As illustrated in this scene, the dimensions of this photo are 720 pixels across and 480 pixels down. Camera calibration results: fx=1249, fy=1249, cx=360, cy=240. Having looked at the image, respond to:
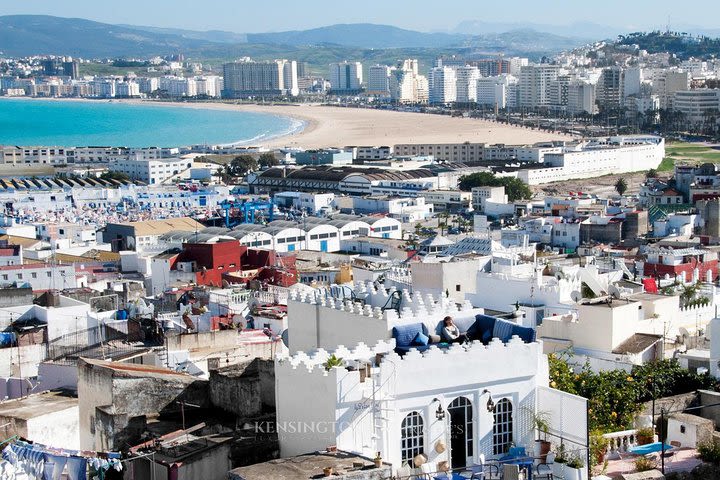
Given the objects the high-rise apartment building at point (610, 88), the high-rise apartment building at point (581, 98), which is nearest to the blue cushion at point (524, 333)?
the high-rise apartment building at point (581, 98)

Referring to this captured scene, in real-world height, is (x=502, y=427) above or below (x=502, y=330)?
below

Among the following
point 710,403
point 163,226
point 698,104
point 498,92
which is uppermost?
point 710,403

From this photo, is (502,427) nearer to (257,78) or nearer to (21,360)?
(21,360)

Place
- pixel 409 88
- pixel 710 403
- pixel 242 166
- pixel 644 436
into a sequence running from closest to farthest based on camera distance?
pixel 644 436 < pixel 710 403 < pixel 242 166 < pixel 409 88

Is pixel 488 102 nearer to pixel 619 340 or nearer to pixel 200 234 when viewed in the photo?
pixel 200 234

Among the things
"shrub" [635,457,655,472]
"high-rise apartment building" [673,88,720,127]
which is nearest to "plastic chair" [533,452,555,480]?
"shrub" [635,457,655,472]

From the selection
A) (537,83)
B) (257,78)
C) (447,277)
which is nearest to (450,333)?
(447,277)

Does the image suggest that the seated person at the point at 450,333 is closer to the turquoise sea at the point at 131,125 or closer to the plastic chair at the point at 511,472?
the plastic chair at the point at 511,472
